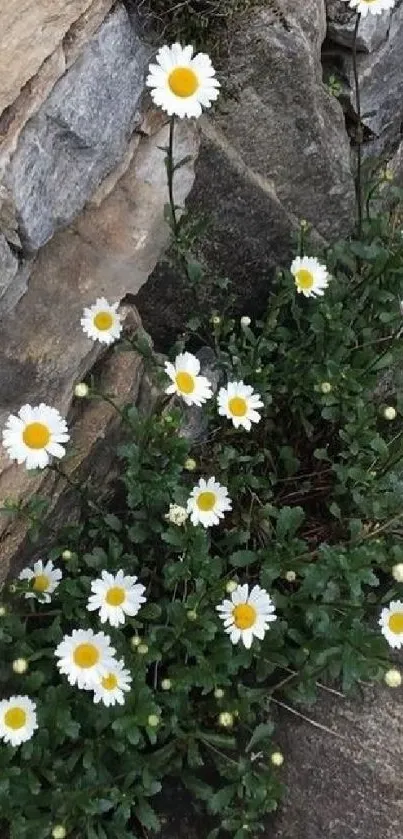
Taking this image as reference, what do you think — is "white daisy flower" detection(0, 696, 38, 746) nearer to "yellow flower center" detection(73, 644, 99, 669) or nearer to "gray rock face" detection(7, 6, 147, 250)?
"yellow flower center" detection(73, 644, 99, 669)

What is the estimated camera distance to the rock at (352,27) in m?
3.44

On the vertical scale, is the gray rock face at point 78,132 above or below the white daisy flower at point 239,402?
above

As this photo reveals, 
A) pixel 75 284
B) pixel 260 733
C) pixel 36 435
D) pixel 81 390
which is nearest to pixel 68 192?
pixel 75 284

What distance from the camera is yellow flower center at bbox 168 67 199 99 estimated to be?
97.0 inches

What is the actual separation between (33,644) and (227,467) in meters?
0.82

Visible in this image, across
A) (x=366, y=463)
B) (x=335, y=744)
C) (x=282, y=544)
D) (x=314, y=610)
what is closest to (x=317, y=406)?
(x=366, y=463)

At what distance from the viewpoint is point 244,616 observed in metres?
2.65

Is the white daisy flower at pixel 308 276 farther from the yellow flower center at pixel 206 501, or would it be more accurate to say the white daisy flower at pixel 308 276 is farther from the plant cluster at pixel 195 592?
the yellow flower center at pixel 206 501

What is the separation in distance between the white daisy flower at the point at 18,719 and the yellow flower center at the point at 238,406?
101 cm

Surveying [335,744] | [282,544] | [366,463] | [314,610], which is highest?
[366,463]

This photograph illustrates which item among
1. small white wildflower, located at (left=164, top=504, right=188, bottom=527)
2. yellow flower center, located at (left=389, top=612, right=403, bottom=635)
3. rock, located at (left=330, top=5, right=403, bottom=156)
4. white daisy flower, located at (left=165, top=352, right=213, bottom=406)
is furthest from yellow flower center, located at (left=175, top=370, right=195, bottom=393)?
rock, located at (left=330, top=5, right=403, bottom=156)

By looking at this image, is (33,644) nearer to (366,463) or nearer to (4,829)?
(4,829)

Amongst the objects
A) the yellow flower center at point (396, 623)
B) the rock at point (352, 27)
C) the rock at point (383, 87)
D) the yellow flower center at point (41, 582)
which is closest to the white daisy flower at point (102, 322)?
the yellow flower center at point (41, 582)

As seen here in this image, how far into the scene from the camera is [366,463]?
3.15m
